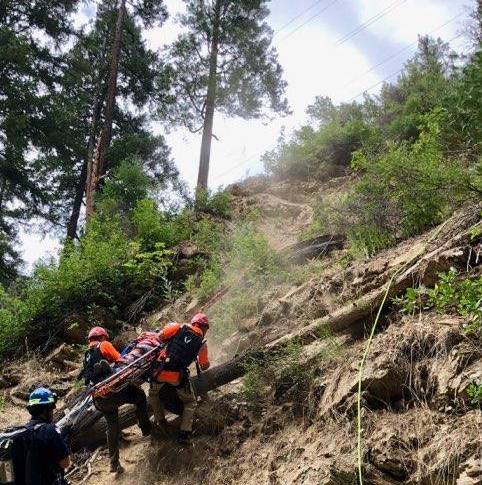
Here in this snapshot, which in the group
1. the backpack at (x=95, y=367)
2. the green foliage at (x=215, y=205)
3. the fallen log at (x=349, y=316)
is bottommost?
the fallen log at (x=349, y=316)

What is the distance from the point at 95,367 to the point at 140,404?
82cm

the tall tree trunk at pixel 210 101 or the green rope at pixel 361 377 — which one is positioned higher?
the tall tree trunk at pixel 210 101

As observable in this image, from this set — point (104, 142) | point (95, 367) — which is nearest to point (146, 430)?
point (95, 367)

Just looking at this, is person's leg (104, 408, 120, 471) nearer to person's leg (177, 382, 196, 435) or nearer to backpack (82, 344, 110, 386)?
backpack (82, 344, 110, 386)

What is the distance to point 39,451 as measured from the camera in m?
5.25

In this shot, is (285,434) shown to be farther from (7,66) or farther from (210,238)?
(7,66)

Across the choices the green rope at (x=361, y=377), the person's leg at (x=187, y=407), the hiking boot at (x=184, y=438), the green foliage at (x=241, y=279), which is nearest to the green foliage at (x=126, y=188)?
the green foliage at (x=241, y=279)

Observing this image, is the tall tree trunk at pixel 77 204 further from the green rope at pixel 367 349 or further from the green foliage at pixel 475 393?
the green foliage at pixel 475 393

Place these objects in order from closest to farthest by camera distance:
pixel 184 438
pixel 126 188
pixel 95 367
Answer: pixel 184 438
pixel 95 367
pixel 126 188

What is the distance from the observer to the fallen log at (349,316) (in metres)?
5.81

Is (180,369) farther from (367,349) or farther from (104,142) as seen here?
(104,142)

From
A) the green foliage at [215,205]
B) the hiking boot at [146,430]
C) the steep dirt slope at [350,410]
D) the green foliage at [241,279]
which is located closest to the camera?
the steep dirt slope at [350,410]

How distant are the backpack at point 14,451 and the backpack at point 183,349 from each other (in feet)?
6.42

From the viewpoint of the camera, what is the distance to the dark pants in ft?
22.6
